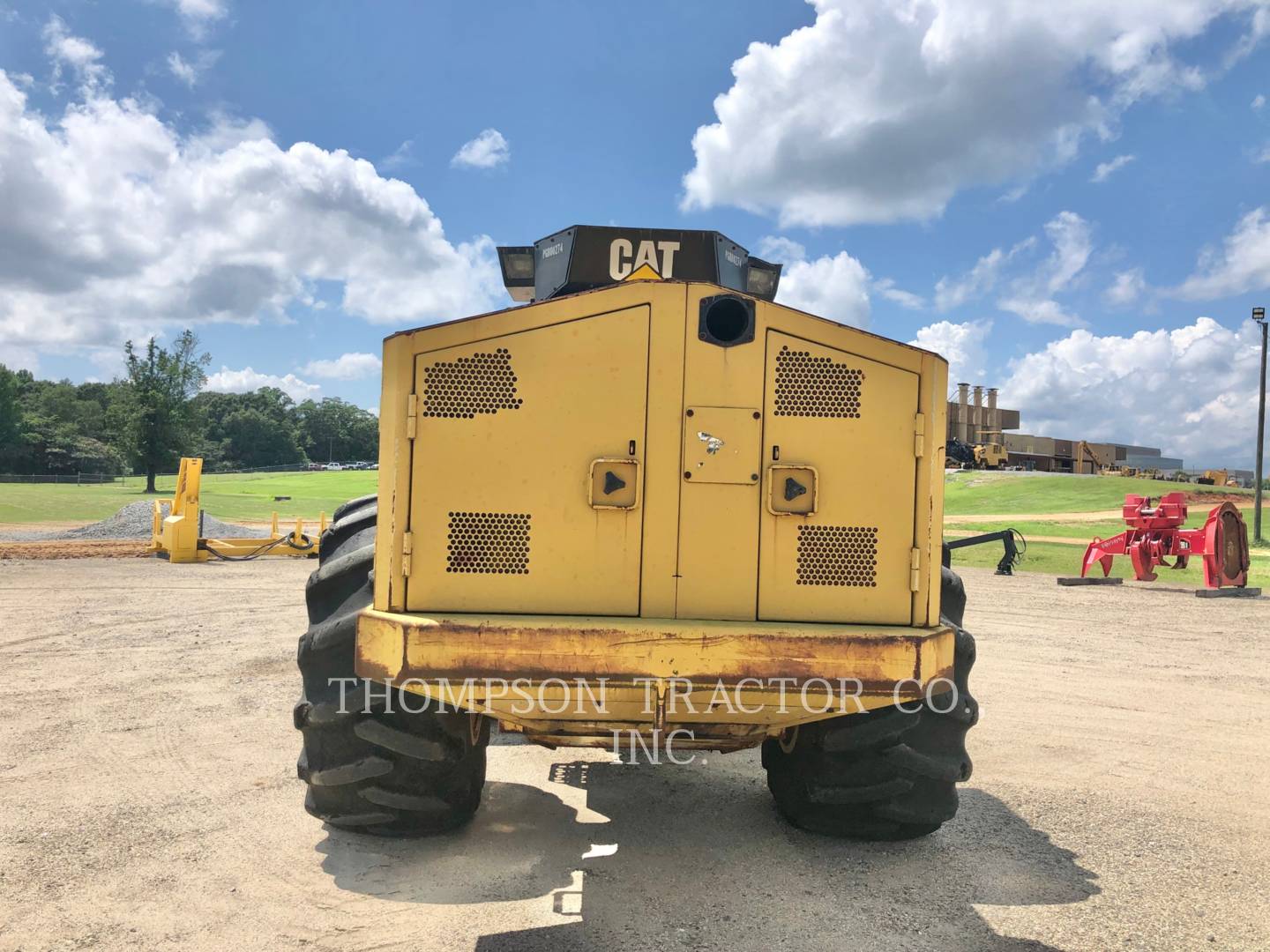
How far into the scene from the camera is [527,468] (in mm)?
3012

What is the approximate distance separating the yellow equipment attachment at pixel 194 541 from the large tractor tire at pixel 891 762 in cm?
1415

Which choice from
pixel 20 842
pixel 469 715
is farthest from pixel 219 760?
pixel 469 715

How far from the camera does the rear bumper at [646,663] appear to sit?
2.80 m

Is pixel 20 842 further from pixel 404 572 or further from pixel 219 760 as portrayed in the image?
pixel 404 572

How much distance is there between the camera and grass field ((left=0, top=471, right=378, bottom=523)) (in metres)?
30.8

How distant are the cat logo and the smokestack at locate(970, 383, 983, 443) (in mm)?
55710

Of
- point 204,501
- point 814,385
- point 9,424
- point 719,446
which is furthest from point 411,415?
point 9,424

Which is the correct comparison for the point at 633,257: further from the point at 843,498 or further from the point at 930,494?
the point at 930,494

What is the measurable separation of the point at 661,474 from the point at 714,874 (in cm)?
178

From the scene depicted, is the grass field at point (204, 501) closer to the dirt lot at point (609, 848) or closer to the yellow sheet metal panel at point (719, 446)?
the dirt lot at point (609, 848)

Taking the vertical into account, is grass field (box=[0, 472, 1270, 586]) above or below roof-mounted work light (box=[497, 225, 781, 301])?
below

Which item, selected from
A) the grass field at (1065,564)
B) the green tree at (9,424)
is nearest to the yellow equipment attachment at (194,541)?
the grass field at (1065,564)

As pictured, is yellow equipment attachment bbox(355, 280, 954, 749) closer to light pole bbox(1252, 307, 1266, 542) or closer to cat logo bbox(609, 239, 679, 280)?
cat logo bbox(609, 239, 679, 280)

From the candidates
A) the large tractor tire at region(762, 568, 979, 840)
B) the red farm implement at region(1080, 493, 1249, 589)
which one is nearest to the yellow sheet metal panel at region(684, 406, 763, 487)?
the large tractor tire at region(762, 568, 979, 840)
